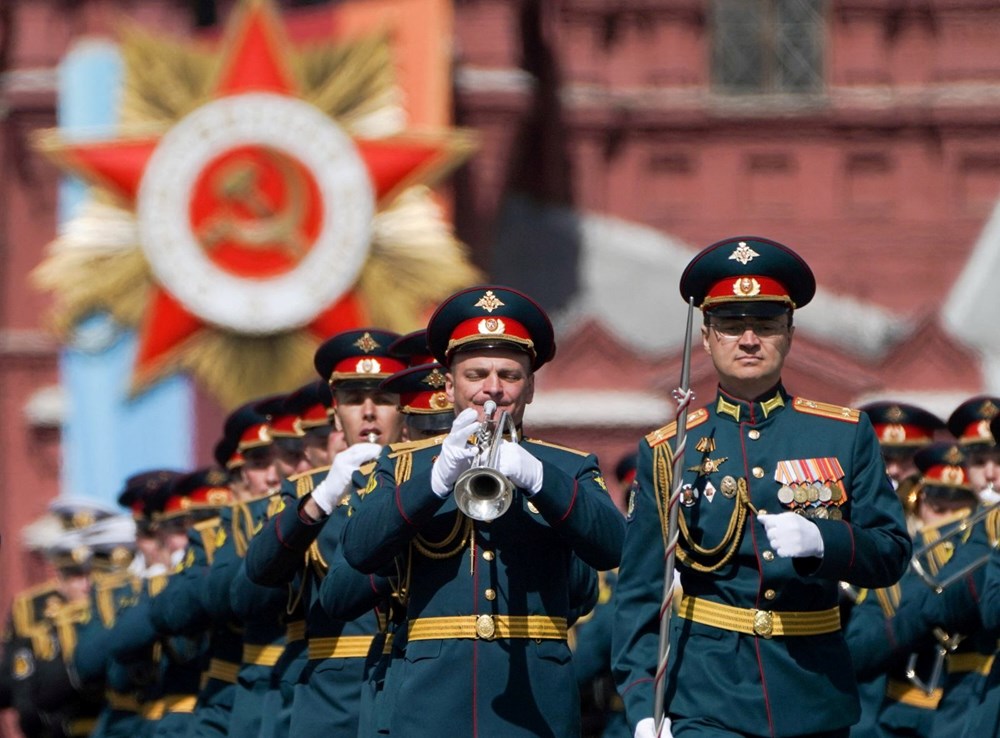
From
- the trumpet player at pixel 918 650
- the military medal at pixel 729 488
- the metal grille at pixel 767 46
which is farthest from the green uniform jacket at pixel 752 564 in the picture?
the metal grille at pixel 767 46

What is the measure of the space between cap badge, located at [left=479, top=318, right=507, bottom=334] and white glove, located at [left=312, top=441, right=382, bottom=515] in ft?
2.93

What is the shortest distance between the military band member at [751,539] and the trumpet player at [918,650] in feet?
5.92

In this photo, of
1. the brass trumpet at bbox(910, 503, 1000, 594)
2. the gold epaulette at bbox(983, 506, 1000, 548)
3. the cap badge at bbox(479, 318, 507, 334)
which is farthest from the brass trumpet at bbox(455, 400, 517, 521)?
the gold epaulette at bbox(983, 506, 1000, 548)

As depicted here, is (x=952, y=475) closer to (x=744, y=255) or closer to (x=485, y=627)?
(x=744, y=255)

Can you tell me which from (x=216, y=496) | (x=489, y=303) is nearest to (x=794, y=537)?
(x=489, y=303)

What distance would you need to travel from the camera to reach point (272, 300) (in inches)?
828

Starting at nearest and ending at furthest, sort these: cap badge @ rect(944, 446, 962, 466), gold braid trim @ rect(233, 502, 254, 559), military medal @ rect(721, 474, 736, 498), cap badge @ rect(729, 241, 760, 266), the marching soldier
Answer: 1. military medal @ rect(721, 474, 736, 498)
2. cap badge @ rect(729, 241, 760, 266)
3. the marching soldier
4. gold braid trim @ rect(233, 502, 254, 559)
5. cap badge @ rect(944, 446, 962, 466)

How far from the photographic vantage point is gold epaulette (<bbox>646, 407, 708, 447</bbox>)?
617cm

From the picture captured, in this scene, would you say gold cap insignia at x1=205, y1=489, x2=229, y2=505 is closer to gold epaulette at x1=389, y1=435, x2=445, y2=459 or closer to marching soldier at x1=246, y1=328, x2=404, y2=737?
marching soldier at x1=246, y1=328, x2=404, y2=737

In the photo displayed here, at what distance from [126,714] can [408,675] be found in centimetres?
533

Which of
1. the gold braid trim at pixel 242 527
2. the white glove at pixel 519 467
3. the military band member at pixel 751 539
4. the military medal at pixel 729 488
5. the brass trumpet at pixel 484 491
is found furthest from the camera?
the gold braid trim at pixel 242 527

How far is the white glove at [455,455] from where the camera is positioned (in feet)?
19.1

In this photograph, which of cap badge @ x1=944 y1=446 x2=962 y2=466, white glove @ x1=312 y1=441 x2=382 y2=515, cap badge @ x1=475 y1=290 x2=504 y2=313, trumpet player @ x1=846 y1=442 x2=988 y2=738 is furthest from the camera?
cap badge @ x1=944 y1=446 x2=962 y2=466

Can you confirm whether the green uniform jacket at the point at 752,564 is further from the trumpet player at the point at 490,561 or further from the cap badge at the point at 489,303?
the cap badge at the point at 489,303
